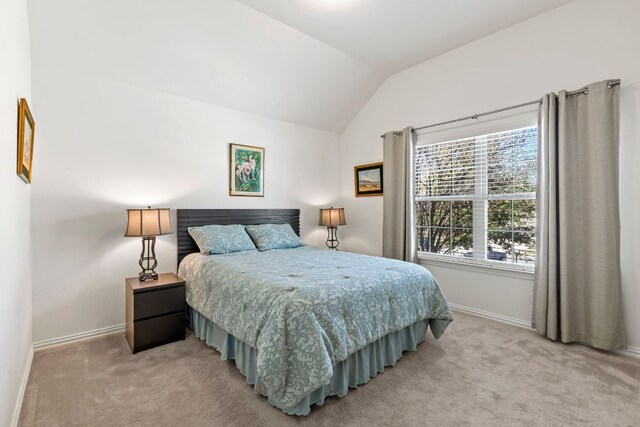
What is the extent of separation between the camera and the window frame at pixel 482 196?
10.1 feet

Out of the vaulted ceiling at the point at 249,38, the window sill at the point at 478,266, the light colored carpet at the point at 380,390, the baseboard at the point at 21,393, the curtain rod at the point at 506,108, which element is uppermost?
the vaulted ceiling at the point at 249,38

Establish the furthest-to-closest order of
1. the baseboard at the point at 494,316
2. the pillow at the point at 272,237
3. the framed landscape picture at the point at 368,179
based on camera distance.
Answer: the framed landscape picture at the point at 368,179
the pillow at the point at 272,237
the baseboard at the point at 494,316

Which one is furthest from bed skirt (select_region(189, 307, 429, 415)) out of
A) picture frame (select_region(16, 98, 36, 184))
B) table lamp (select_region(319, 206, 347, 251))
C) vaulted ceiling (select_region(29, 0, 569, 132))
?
vaulted ceiling (select_region(29, 0, 569, 132))

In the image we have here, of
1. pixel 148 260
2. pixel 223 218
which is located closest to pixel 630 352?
pixel 223 218

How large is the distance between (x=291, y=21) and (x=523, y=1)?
2.12 metres

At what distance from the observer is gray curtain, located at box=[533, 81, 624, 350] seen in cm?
247

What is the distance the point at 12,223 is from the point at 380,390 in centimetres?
237

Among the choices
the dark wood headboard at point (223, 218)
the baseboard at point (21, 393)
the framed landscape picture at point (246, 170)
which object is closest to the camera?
the baseboard at point (21, 393)

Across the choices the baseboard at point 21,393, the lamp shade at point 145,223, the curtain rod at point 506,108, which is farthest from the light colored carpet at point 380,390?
the curtain rod at point 506,108

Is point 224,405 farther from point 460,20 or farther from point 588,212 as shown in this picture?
point 460,20

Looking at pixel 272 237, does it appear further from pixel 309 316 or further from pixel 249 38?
pixel 249 38

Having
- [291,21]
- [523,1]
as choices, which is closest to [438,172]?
[523,1]

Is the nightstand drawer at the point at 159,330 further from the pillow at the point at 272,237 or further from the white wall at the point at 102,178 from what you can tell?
the pillow at the point at 272,237

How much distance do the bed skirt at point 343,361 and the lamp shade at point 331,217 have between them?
209 centimetres
